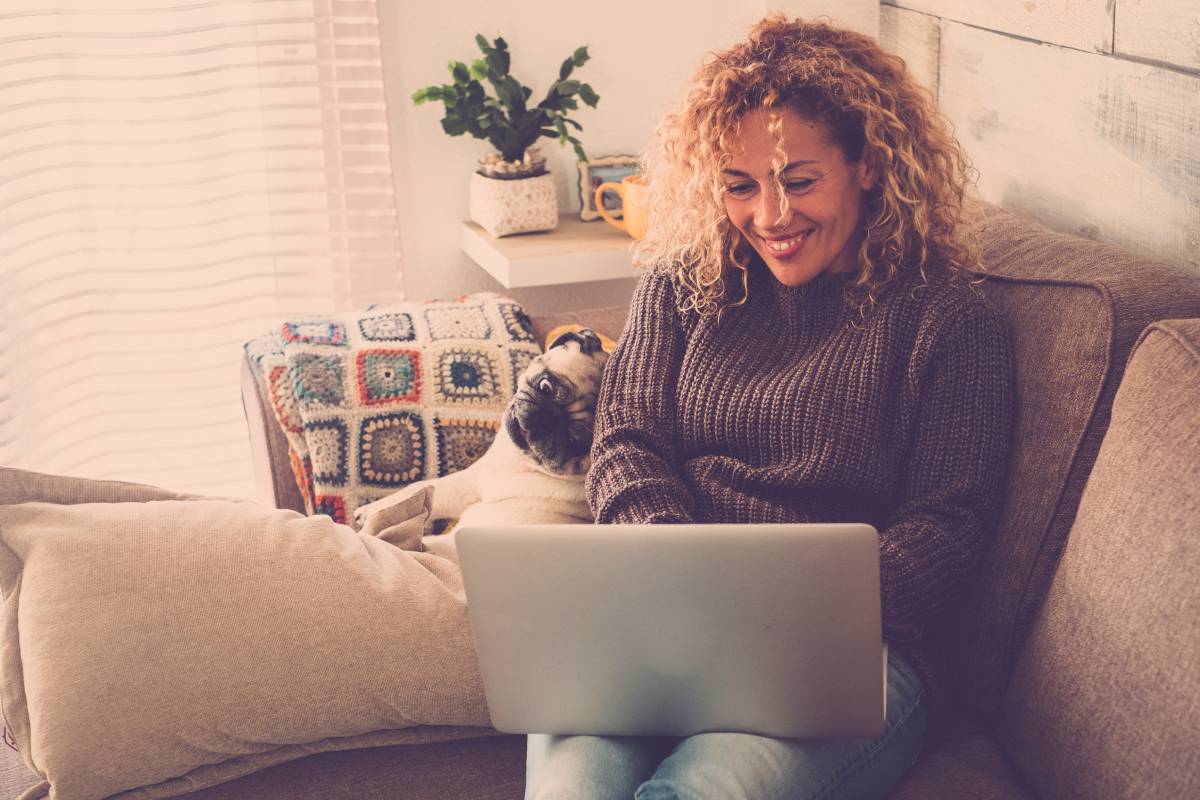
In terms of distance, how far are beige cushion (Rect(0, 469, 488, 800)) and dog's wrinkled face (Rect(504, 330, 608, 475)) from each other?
10.2 inches

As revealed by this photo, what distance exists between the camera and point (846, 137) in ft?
4.64

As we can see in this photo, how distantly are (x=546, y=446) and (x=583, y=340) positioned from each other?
16 cm

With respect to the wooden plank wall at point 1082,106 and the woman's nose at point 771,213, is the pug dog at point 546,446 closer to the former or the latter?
the woman's nose at point 771,213

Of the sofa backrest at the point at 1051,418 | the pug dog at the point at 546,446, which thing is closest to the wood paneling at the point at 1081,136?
the sofa backrest at the point at 1051,418

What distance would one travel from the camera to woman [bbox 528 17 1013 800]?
4.24ft

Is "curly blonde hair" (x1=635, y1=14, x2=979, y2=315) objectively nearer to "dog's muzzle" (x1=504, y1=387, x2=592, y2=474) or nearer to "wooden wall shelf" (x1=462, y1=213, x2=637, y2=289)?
"dog's muzzle" (x1=504, y1=387, x2=592, y2=474)

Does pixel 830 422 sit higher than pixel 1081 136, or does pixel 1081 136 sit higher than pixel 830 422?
pixel 1081 136

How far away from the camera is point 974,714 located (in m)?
1.35

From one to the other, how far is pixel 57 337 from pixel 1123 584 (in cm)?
200

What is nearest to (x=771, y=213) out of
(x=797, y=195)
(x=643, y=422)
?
(x=797, y=195)

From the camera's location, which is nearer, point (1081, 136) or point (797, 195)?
point (797, 195)

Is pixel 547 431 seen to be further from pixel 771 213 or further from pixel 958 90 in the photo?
pixel 958 90

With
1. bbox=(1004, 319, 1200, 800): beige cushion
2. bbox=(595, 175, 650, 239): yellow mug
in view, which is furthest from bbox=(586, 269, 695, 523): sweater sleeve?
bbox=(595, 175, 650, 239): yellow mug

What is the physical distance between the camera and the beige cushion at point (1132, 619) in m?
1.01
